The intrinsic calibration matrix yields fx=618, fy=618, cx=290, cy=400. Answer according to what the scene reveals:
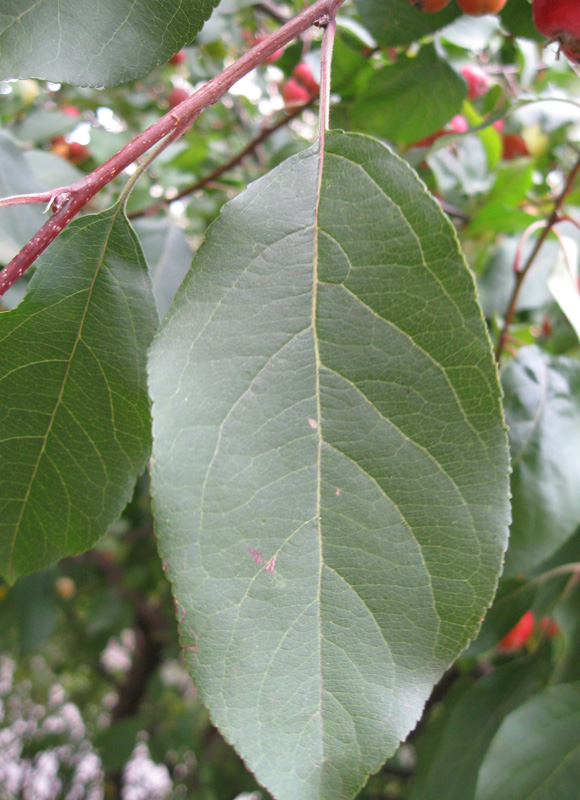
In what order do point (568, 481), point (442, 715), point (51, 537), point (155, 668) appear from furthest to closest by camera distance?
point (155, 668) → point (442, 715) → point (568, 481) → point (51, 537)

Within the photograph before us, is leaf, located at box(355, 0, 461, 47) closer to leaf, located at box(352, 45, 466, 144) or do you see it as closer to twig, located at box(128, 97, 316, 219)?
leaf, located at box(352, 45, 466, 144)

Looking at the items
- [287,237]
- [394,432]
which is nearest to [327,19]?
[287,237]

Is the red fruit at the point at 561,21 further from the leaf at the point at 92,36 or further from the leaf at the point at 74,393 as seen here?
the leaf at the point at 74,393

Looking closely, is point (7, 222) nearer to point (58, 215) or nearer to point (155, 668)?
point (58, 215)

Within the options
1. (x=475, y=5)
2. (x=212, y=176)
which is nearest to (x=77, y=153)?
(x=212, y=176)

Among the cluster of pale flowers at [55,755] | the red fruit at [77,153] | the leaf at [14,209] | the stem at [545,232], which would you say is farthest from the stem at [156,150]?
the cluster of pale flowers at [55,755]

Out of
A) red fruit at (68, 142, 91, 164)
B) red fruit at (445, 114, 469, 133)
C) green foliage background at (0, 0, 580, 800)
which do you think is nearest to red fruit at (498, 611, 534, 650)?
green foliage background at (0, 0, 580, 800)

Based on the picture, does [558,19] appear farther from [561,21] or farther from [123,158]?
[123,158]
